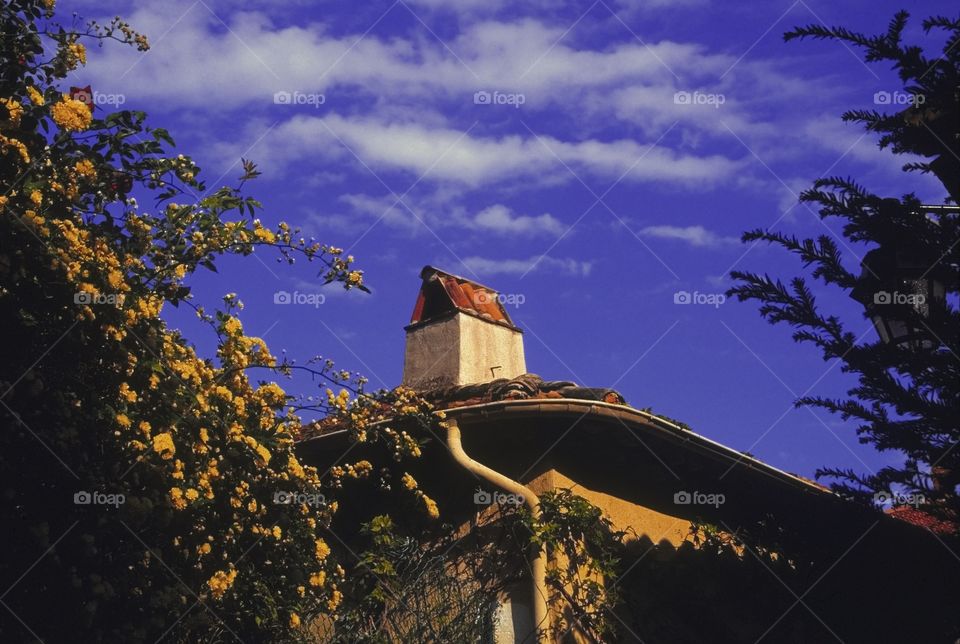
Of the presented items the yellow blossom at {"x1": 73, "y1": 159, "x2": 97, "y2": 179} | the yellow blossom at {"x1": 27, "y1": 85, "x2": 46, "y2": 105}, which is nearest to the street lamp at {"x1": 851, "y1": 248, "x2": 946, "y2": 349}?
the yellow blossom at {"x1": 73, "y1": 159, "x2": 97, "y2": 179}

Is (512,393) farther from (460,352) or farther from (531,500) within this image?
(460,352)

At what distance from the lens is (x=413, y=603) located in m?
6.00

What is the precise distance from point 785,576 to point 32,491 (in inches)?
209

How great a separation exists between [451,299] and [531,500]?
9.87ft

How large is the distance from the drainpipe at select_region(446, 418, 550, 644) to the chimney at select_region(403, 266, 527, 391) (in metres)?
1.55

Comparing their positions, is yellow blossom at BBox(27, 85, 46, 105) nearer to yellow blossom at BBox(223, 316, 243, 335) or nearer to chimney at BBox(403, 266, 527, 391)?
yellow blossom at BBox(223, 316, 243, 335)

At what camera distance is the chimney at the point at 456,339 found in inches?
344

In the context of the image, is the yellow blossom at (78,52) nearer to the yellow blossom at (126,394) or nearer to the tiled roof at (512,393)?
the yellow blossom at (126,394)

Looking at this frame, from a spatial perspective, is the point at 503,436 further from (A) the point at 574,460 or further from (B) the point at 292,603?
(B) the point at 292,603

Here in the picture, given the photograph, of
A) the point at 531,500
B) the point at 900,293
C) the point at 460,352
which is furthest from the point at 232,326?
the point at 900,293

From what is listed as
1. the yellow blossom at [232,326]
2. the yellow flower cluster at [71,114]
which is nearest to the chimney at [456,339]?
the yellow blossom at [232,326]

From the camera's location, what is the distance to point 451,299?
30.2 feet

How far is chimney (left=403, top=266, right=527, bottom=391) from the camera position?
28.6ft

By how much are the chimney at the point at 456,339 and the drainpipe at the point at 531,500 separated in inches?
60.9
